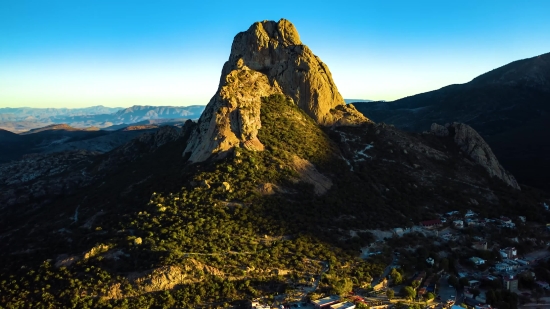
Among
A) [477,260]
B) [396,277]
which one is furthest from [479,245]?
[396,277]

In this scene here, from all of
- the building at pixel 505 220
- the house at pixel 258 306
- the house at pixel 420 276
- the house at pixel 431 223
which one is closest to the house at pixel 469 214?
the building at pixel 505 220

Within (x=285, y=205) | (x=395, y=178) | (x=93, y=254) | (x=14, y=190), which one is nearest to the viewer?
(x=93, y=254)

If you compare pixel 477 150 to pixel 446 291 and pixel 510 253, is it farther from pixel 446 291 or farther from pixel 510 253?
pixel 446 291

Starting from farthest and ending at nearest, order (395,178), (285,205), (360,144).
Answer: (360,144) < (395,178) < (285,205)

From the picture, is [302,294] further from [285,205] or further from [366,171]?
[366,171]

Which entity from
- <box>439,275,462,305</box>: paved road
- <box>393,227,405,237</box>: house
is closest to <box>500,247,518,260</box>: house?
<box>439,275,462,305</box>: paved road

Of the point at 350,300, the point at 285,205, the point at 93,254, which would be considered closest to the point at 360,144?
the point at 285,205
